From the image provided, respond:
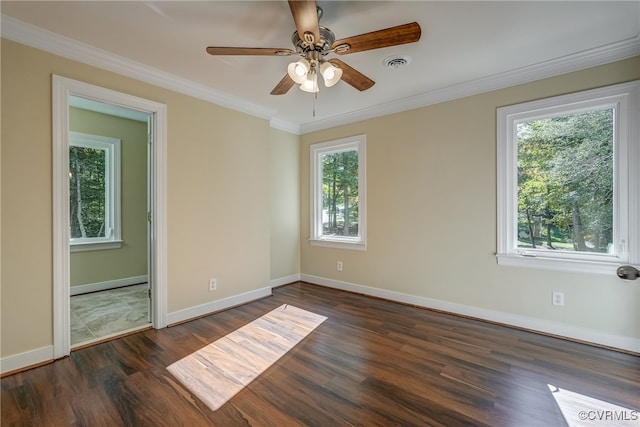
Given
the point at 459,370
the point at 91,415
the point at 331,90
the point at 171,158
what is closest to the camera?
the point at 91,415

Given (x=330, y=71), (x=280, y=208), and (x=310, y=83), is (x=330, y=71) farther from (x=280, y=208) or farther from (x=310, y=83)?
(x=280, y=208)

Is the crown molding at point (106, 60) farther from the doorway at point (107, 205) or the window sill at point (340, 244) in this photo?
the window sill at point (340, 244)

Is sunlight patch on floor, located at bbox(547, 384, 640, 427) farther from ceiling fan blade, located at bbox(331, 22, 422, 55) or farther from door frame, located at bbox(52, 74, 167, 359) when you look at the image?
door frame, located at bbox(52, 74, 167, 359)

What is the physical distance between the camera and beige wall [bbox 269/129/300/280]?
436 cm

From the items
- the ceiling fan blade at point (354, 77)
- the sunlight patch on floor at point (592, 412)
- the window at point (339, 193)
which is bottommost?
the sunlight patch on floor at point (592, 412)

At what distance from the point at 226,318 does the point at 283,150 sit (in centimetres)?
260

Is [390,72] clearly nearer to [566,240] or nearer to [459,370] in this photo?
[566,240]

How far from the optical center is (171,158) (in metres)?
2.96

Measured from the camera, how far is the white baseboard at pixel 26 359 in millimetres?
2049

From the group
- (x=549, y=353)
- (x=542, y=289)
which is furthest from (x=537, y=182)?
(x=549, y=353)

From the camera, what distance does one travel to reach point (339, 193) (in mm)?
4375

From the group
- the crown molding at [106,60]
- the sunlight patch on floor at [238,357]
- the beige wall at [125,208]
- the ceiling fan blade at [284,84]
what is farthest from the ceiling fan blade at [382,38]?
the beige wall at [125,208]

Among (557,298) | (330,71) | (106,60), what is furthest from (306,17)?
(557,298)

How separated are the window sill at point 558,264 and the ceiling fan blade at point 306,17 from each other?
2748mm
